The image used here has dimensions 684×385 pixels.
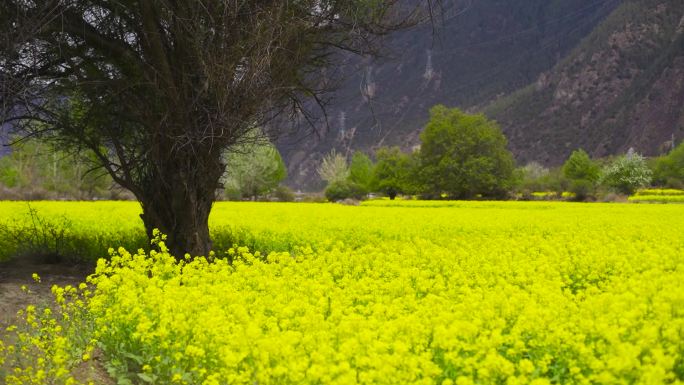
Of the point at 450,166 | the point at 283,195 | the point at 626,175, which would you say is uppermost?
the point at 450,166

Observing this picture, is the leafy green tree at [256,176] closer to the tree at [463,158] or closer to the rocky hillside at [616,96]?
the tree at [463,158]

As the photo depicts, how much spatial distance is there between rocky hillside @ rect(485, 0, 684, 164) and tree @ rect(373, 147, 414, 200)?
5978 centimetres

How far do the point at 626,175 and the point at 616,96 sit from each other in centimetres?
6044

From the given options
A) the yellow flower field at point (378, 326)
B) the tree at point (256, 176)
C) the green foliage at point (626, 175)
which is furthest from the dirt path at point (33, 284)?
the green foliage at point (626, 175)

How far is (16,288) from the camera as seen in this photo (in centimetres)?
801

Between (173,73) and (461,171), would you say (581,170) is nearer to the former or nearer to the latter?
(461,171)

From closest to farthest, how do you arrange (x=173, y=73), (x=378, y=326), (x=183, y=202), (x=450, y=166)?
(x=378, y=326) → (x=173, y=73) → (x=183, y=202) → (x=450, y=166)

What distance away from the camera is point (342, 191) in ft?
155

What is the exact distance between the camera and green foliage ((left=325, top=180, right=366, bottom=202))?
47.0 metres

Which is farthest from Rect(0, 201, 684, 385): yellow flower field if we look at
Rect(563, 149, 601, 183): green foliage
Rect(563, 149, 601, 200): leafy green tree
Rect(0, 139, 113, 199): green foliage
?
Rect(563, 149, 601, 183): green foliage

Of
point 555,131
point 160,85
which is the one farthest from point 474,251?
point 555,131

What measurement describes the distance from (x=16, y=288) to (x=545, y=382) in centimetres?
733

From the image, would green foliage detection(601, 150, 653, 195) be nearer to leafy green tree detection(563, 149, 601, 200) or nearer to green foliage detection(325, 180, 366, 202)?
leafy green tree detection(563, 149, 601, 200)

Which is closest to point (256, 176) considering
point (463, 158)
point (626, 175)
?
point (463, 158)
